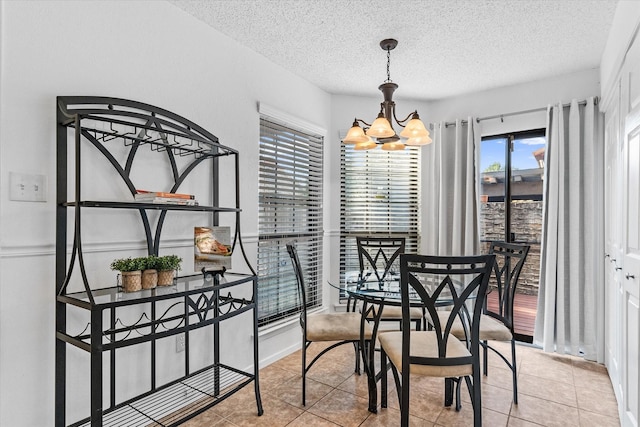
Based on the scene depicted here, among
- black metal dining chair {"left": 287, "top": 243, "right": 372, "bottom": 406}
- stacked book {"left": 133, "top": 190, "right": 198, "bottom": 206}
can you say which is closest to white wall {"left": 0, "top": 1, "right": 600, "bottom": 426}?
stacked book {"left": 133, "top": 190, "right": 198, "bottom": 206}

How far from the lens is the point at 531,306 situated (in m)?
3.72

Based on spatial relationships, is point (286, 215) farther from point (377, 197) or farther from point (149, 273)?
point (149, 273)

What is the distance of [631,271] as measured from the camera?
1809mm

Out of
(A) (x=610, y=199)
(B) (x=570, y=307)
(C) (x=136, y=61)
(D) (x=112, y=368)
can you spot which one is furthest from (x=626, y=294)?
(C) (x=136, y=61)

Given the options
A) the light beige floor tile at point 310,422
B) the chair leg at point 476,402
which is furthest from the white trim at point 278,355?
the chair leg at point 476,402

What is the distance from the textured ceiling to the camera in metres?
2.29

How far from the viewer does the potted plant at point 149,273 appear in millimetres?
1869

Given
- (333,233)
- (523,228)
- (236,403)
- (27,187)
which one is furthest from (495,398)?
(27,187)

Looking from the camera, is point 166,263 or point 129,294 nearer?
point 129,294

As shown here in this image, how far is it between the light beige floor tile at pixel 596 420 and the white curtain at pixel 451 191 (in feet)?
5.39

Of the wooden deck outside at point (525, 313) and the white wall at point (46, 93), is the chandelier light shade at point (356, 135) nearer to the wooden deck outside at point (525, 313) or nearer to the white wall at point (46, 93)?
the white wall at point (46, 93)

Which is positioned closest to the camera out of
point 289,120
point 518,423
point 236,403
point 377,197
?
point 518,423

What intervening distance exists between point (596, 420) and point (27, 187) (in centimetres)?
335

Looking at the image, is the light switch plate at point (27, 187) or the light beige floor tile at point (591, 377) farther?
the light beige floor tile at point (591, 377)
